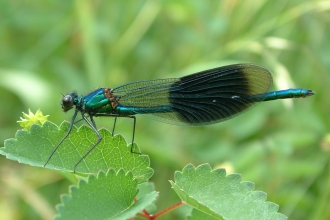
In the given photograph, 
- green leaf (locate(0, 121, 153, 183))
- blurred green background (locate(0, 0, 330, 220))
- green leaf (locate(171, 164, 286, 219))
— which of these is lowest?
green leaf (locate(171, 164, 286, 219))

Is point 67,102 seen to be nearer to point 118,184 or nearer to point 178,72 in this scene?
point 118,184

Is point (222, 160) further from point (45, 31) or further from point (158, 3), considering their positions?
point (45, 31)

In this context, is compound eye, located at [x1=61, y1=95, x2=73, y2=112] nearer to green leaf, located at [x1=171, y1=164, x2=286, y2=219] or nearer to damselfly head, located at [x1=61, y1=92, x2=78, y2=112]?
damselfly head, located at [x1=61, y1=92, x2=78, y2=112]

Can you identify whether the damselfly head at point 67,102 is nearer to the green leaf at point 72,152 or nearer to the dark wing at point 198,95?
the dark wing at point 198,95

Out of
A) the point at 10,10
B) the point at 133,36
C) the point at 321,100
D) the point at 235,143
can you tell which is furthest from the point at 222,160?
the point at 10,10

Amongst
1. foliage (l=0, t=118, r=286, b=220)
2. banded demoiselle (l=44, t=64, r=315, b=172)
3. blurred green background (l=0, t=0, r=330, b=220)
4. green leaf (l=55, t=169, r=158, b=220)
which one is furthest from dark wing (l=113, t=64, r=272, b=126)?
green leaf (l=55, t=169, r=158, b=220)

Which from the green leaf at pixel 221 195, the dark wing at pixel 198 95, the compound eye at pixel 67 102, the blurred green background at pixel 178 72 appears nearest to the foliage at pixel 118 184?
the green leaf at pixel 221 195
